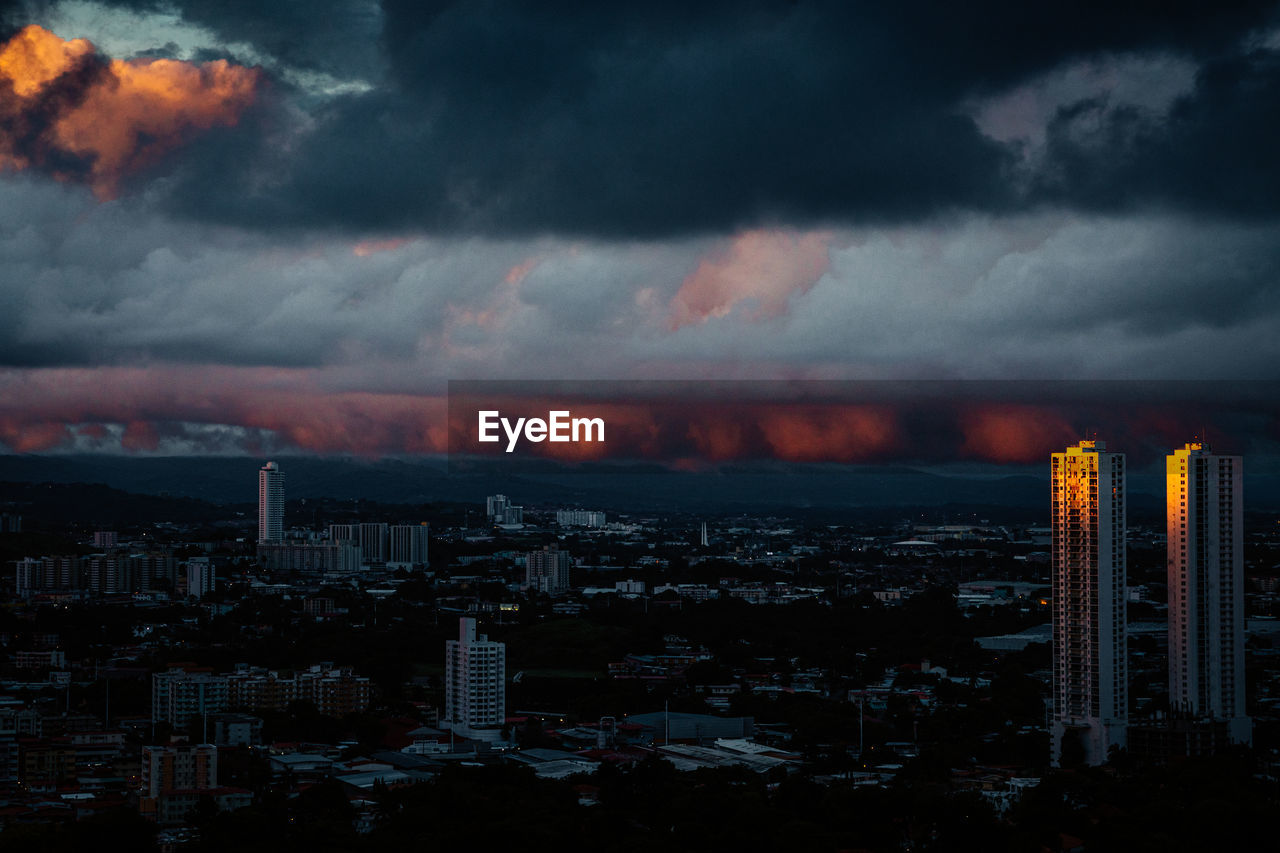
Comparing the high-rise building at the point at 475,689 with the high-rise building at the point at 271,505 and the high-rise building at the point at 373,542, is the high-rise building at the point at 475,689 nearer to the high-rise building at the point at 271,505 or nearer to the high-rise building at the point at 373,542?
the high-rise building at the point at 373,542

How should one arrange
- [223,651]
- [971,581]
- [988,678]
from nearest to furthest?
[988,678] → [223,651] → [971,581]

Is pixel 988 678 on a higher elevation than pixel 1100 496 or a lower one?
lower

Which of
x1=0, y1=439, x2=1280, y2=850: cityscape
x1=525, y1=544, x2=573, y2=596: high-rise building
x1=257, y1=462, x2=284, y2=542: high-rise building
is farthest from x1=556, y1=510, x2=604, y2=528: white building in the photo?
x1=0, y1=439, x2=1280, y2=850: cityscape

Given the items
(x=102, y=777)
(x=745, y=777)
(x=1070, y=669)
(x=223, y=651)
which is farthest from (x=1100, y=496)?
(x=223, y=651)

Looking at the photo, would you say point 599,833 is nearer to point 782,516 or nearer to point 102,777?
point 102,777

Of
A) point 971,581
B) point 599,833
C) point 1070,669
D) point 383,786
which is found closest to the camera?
point 599,833

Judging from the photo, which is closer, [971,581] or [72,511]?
[971,581]
